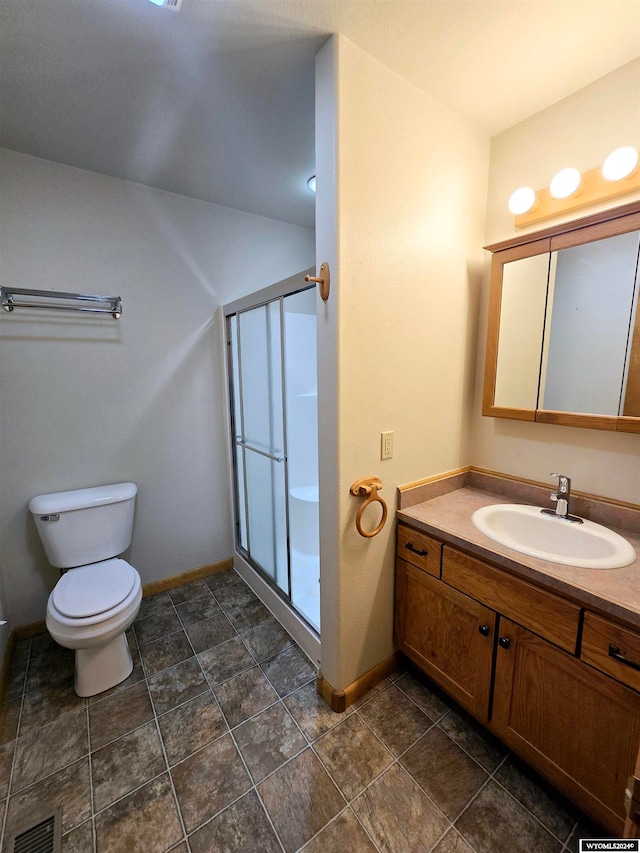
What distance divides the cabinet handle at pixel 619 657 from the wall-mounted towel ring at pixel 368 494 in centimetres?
77

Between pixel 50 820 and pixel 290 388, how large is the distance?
1.86 meters

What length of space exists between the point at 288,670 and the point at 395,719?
1.73 ft

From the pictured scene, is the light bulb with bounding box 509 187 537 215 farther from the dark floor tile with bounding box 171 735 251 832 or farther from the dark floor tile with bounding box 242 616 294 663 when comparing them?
the dark floor tile with bounding box 171 735 251 832

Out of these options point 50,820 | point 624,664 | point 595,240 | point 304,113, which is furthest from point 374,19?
point 50,820

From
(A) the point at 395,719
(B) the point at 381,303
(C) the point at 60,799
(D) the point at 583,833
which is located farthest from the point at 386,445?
(C) the point at 60,799

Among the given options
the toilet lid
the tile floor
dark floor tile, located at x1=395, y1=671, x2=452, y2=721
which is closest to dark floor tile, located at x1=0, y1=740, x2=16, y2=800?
the tile floor

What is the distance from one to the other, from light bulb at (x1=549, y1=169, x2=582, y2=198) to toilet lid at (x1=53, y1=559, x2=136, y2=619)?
2.55m

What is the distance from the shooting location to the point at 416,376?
156cm

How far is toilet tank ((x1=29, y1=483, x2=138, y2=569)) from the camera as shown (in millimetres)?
1781

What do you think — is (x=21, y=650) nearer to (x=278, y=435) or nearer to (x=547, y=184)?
(x=278, y=435)

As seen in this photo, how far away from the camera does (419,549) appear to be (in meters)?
1.51

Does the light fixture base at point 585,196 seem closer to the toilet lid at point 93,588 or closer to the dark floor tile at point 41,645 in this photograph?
the toilet lid at point 93,588

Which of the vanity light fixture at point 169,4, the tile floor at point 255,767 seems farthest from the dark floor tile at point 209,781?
the vanity light fixture at point 169,4

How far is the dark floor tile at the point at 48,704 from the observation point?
58.1 inches
